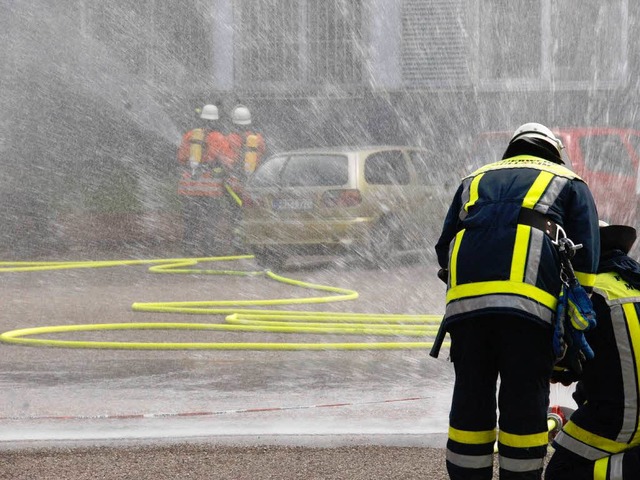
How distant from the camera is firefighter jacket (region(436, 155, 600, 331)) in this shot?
354cm

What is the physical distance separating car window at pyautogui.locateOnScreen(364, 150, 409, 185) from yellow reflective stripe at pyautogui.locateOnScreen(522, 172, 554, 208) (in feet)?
27.3

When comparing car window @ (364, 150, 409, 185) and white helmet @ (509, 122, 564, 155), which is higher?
white helmet @ (509, 122, 564, 155)

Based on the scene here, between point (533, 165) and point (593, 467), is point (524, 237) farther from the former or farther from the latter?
point (593, 467)

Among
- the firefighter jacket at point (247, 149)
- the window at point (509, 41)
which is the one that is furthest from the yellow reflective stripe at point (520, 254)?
the window at point (509, 41)

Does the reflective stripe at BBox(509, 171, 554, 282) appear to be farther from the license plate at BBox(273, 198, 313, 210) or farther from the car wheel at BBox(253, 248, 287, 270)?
the car wheel at BBox(253, 248, 287, 270)

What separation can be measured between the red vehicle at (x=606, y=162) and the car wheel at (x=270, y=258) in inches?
98.3

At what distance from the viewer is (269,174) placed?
12.0m

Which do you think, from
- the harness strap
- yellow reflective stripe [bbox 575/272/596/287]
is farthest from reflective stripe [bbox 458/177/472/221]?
yellow reflective stripe [bbox 575/272/596/287]

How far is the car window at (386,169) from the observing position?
1214 cm

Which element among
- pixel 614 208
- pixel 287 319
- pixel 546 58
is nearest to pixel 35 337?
pixel 287 319

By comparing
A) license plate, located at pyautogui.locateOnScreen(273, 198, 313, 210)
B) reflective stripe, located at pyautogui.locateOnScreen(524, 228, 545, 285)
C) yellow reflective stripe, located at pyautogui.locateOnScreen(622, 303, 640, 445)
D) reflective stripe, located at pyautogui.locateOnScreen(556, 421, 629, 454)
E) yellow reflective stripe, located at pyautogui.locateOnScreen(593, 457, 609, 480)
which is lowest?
license plate, located at pyautogui.locateOnScreen(273, 198, 313, 210)

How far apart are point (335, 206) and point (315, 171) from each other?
1.68ft

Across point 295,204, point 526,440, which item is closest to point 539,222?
point 526,440

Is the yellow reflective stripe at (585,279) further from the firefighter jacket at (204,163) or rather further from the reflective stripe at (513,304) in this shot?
the firefighter jacket at (204,163)
